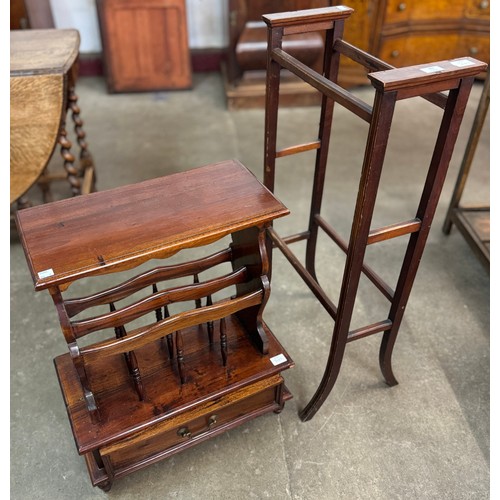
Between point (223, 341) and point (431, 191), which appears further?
point (223, 341)

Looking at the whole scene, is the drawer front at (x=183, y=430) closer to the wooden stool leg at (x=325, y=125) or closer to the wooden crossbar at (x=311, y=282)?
the wooden crossbar at (x=311, y=282)

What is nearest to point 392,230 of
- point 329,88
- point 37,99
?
point 329,88

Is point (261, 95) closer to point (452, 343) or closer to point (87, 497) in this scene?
point (452, 343)

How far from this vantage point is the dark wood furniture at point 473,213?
7.88 ft

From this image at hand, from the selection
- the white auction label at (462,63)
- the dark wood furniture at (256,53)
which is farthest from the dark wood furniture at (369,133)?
the dark wood furniture at (256,53)

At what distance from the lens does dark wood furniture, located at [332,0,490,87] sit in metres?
3.89

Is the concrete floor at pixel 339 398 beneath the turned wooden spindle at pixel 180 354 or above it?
beneath

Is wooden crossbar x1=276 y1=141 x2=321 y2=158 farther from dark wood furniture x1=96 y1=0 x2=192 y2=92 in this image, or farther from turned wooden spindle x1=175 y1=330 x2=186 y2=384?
dark wood furniture x1=96 y1=0 x2=192 y2=92

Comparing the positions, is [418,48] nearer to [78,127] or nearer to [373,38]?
[373,38]

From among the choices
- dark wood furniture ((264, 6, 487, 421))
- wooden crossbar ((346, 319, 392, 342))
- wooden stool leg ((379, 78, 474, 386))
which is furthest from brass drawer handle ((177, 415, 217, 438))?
wooden stool leg ((379, 78, 474, 386))

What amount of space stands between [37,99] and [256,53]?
198 cm

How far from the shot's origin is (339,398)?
1.93m

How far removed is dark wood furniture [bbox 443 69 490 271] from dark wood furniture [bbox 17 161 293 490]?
132 centimetres

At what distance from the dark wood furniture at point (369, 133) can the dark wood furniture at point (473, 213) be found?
0.93 m
